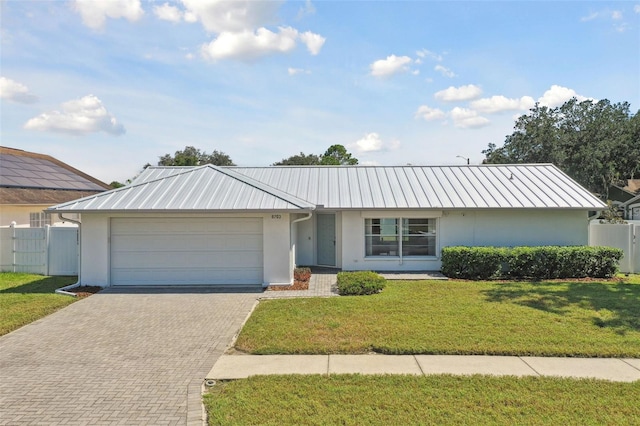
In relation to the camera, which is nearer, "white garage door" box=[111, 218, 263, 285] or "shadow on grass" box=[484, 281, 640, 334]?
"shadow on grass" box=[484, 281, 640, 334]

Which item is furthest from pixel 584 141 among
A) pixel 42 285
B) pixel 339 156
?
pixel 42 285

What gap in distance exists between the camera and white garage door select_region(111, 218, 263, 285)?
41.3 ft

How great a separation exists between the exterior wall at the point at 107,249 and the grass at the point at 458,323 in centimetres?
205

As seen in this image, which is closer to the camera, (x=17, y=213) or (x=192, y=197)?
(x=192, y=197)

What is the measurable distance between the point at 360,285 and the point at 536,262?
6319mm

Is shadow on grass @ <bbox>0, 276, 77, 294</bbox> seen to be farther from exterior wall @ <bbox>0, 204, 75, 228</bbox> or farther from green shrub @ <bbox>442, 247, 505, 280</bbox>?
green shrub @ <bbox>442, 247, 505, 280</bbox>

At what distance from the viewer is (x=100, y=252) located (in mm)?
12422

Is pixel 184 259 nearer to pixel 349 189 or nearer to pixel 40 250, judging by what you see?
pixel 40 250

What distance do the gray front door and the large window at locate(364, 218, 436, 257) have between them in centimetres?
141

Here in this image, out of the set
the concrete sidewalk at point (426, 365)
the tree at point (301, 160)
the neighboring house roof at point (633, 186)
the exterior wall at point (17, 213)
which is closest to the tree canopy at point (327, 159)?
the tree at point (301, 160)

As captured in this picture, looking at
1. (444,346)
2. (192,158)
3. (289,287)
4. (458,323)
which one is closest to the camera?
(444,346)

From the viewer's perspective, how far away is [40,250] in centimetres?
1442

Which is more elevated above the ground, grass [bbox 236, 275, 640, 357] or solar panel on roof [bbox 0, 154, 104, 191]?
solar panel on roof [bbox 0, 154, 104, 191]

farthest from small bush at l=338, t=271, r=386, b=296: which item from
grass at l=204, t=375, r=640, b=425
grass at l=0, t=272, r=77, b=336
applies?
grass at l=0, t=272, r=77, b=336
